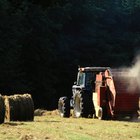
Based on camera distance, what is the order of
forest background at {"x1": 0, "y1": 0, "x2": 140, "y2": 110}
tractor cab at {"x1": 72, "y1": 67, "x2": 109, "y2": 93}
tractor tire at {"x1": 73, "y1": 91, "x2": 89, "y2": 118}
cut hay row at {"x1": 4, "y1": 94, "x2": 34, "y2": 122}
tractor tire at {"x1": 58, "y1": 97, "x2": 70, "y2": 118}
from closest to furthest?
1. cut hay row at {"x1": 4, "y1": 94, "x2": 34, "y2": 122}
2. tractor tire at {"x1": 73, "y1": 91, "x2": 89, "y2": 118}
3. tractor cab at {"x1": 72, "y1": 67, "x2": 109, "y2": 93}
4. tractor tire at {"x1": 58, "y1": 97, "x2": 70, "y2": 118}
5. forest background at {"x1": 0, "y1": 0, "x2": 140, "y2": 110}

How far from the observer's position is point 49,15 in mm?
50469

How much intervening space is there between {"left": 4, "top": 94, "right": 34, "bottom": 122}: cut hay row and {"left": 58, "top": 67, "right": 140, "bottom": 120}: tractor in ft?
11.4

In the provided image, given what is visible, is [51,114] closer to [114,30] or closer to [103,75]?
[103,75]

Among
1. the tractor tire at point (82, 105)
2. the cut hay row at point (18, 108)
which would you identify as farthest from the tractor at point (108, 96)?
the cut hay row at point (18, 108)

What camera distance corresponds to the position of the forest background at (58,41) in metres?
44.6

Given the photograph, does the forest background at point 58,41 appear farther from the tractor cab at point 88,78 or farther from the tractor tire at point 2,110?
the tractor tire at point 2,110

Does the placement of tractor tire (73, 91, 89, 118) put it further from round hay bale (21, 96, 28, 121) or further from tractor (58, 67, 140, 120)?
round hay bale (21, 96, 28, 121)

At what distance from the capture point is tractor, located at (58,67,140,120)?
80.7ft

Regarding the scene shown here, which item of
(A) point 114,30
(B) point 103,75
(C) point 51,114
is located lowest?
(C) point 51,114

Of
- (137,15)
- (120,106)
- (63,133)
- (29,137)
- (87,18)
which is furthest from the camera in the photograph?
(137,15)

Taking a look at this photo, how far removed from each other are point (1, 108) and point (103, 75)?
610 cm

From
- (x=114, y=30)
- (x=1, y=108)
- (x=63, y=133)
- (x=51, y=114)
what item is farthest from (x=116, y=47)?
(x=63, y=133)

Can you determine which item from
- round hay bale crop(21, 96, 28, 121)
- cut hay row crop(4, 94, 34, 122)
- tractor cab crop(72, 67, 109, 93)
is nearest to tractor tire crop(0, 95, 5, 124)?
cut hay row crop(4, 94, 34, 122)

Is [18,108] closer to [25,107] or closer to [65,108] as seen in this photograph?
[25,107]
